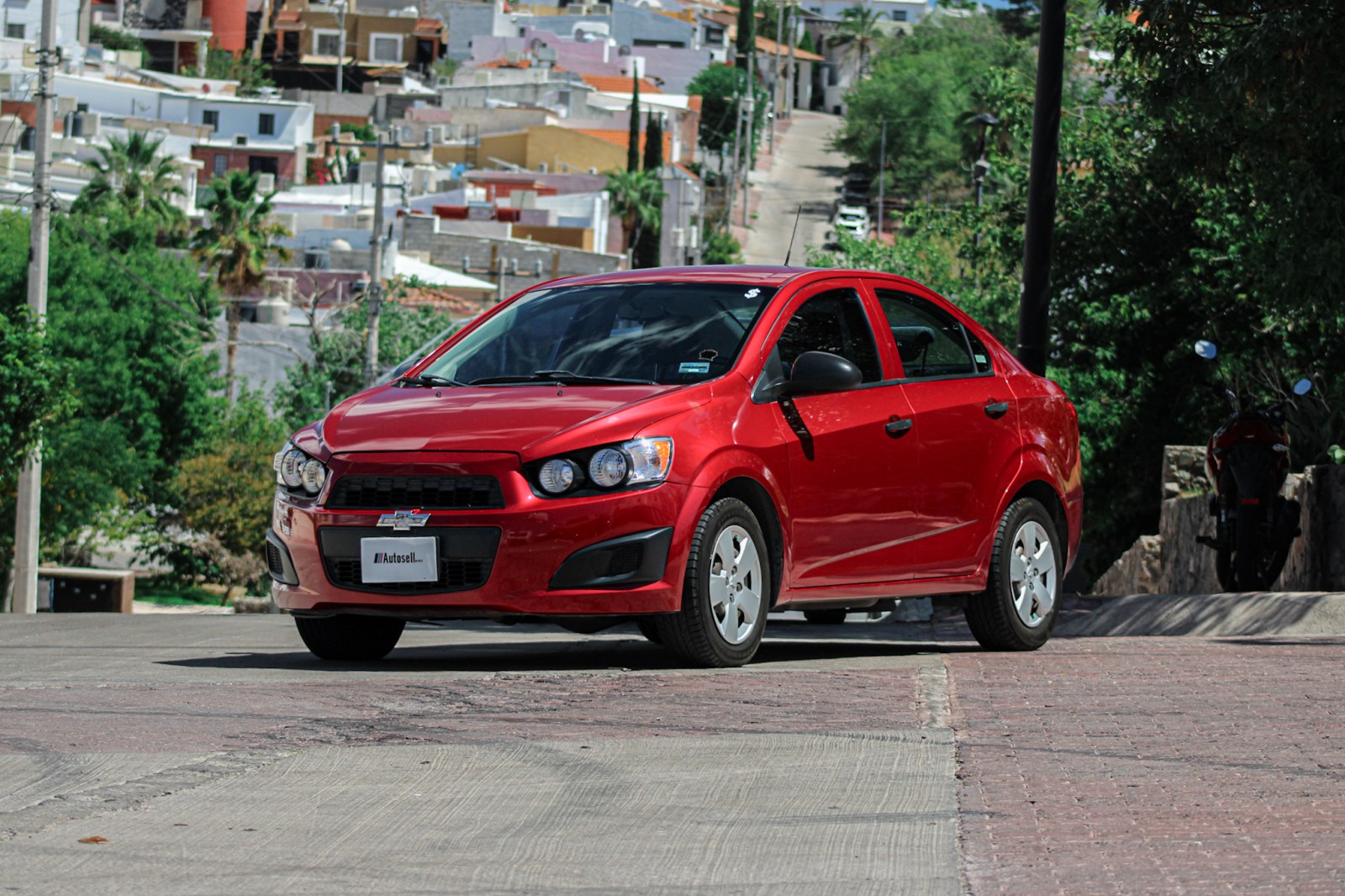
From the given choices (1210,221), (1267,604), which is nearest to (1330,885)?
(1267,604)

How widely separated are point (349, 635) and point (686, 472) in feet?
6.15

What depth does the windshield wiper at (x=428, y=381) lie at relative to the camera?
29.3 feet

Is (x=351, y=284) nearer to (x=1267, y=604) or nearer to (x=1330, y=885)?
(x=1267, y=604)

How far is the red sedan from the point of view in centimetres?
791

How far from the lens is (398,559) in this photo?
8.02m

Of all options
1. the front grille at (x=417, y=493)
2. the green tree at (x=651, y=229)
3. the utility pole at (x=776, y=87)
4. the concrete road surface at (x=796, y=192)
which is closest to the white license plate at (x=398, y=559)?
the front grille at (x=417, y=493)

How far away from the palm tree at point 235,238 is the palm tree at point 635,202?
30798 mm

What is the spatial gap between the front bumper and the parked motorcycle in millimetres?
7492

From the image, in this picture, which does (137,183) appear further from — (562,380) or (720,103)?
(720,103)

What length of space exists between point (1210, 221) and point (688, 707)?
60.0 ft

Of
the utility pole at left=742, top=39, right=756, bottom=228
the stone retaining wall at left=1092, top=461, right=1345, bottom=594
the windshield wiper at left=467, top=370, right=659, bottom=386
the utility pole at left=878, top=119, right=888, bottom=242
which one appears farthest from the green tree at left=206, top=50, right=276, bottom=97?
the windshield wiper at left=467, top=370, right=659, bottom=386

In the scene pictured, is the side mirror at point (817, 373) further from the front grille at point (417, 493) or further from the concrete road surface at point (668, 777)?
the front grille at point (417, 493)

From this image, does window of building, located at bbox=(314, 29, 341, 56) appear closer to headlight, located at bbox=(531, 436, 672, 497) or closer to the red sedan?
the red sedan

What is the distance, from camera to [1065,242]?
25.0 metres
